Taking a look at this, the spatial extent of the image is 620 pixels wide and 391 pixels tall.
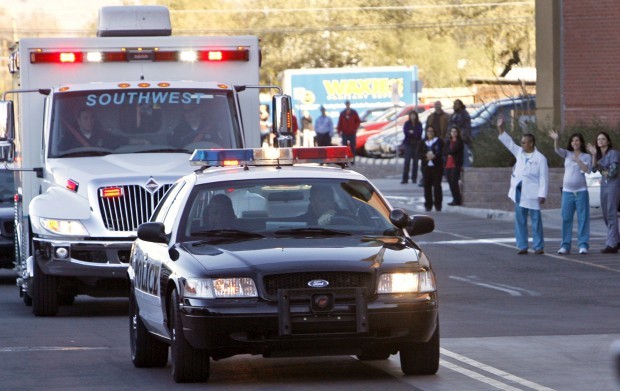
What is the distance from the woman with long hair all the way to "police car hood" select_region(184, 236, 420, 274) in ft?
39.4

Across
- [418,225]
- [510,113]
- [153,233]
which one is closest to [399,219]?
[418,225]

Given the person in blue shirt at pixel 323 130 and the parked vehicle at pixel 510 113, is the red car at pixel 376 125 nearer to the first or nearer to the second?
the person in blue shirt at pixel 323 130

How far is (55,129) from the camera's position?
56.7 ft

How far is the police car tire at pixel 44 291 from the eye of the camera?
1650 centimetres

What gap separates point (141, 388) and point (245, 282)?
1163 millimetres

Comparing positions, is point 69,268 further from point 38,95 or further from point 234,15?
point 234,15

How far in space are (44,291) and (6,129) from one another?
1824 mm

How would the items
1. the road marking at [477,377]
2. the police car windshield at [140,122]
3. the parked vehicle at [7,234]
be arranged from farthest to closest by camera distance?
the parked vehicle at [7,234], the police car windshield at [140,122], the road marking at [477,377]

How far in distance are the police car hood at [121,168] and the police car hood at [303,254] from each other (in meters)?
5.23

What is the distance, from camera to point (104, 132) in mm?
17359

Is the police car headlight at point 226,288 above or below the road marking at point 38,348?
above

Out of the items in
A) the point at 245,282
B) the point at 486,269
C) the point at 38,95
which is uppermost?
the point at 38,95

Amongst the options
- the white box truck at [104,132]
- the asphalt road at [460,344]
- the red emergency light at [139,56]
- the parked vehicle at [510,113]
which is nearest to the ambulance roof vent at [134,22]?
the white box truck at [104,132]

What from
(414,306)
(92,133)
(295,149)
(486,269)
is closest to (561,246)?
(486,269)
